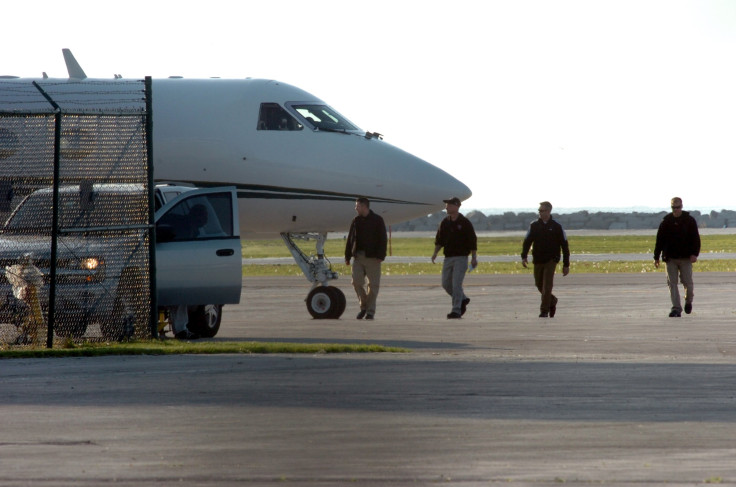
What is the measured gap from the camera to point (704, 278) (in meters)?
29.5

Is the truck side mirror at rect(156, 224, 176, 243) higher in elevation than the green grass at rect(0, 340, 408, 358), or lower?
higher

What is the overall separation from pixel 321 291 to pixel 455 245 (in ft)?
7.63

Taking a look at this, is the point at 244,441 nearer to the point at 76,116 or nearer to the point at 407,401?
the point at 407,401

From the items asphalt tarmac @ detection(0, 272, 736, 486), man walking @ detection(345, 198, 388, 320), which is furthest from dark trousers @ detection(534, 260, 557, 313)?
asphalt tarmac @ detection(0, 272, 736, 486)

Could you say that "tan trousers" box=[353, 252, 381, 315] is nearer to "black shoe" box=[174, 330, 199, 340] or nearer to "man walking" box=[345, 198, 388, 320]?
"man walking" box=[345, 198, 388, 320]

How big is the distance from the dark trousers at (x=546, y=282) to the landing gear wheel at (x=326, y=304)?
3246mm

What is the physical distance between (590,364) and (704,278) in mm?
19087

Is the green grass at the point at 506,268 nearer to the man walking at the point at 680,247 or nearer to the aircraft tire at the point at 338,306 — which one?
the man walking at the point at 680,247

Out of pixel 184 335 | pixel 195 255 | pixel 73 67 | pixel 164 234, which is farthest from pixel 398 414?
pixel 73 67

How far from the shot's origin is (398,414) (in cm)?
850

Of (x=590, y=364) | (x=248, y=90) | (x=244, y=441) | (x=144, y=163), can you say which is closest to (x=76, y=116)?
(x=144, y=163)

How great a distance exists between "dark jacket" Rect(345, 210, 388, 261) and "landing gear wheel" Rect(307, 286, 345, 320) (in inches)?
29.0

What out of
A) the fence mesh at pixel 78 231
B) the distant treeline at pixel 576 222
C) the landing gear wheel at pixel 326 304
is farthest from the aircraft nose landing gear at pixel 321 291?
the distant treeline at pixel 576 222

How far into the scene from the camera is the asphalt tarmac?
660 cm
